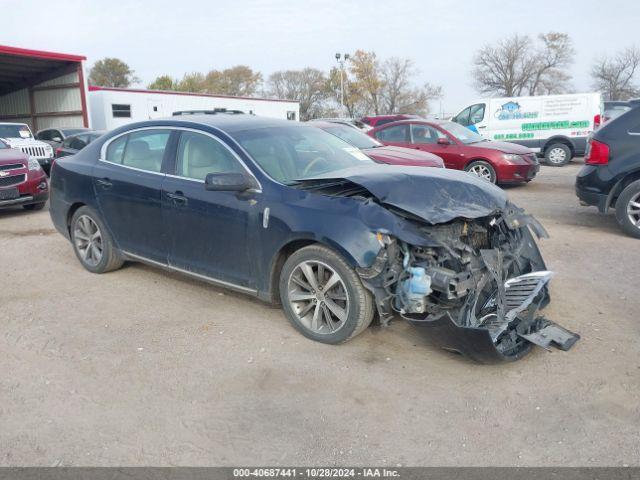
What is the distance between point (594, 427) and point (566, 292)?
7.63 ft

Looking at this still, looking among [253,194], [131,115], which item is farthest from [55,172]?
[131,115]

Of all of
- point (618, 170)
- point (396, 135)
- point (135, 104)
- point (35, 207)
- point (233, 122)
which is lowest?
point (35, 207)

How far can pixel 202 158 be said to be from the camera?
4.89 meters

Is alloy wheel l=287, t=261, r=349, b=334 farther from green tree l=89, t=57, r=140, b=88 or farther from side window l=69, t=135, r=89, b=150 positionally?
green tree l=89, t=57, r=140, b=88

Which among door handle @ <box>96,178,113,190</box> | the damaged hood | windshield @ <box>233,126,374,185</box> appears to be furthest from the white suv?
the damaged hood

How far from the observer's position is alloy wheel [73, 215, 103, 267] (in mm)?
5957

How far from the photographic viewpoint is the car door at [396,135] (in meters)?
12.5

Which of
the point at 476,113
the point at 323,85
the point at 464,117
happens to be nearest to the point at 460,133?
the point at 476,113

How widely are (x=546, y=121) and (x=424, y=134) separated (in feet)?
18.0

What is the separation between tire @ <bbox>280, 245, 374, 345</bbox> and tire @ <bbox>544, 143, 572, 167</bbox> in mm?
13732

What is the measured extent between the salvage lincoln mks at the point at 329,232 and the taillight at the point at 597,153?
11.0 feet

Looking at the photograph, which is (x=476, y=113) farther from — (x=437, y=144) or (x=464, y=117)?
(x=437, y=144)

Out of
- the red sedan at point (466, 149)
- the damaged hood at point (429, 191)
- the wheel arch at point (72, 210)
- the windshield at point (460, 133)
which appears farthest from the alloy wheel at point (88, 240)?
the windshield at point (460, 133)

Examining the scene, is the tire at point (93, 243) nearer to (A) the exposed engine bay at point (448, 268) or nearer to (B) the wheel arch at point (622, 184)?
(A) the exposed engine bay at point (448, 268)
